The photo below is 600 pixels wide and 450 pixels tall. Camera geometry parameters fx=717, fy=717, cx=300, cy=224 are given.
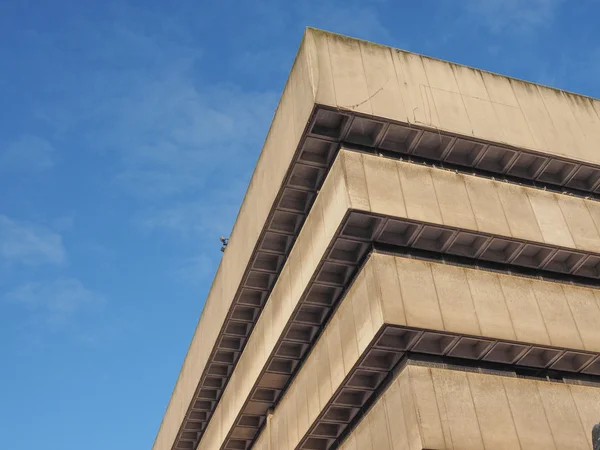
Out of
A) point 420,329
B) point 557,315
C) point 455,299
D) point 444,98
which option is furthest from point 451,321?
point 444,98

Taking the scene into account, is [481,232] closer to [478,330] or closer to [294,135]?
[478,330]

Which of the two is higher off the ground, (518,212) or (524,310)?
(518,212)

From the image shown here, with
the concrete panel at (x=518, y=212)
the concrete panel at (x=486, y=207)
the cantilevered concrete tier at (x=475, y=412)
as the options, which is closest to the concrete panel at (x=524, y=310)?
the cantilevered concrete tier at (x=475, y=412)

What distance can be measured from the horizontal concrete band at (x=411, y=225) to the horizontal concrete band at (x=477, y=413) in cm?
565

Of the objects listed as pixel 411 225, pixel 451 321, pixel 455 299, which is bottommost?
pixel 451 321

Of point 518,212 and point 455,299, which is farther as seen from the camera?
point 518,212

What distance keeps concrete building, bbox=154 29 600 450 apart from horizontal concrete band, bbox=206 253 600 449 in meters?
0.07

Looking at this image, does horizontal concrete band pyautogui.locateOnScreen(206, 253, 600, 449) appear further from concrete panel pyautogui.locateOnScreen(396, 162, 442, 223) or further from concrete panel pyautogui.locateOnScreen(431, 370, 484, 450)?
concrete panel pyautogui.locateOnScreen(396, 162, 442, 223)

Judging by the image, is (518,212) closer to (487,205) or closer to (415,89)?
(487,205)

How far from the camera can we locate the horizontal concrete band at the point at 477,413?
2345cm

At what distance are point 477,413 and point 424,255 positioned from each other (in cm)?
689

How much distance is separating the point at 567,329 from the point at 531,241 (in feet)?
12.2

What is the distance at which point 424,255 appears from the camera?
1129 inches

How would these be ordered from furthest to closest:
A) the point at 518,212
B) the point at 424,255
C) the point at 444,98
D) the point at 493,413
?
the point at 444,98
the point at 518,212
the point at 424,255
the point at 493,413
